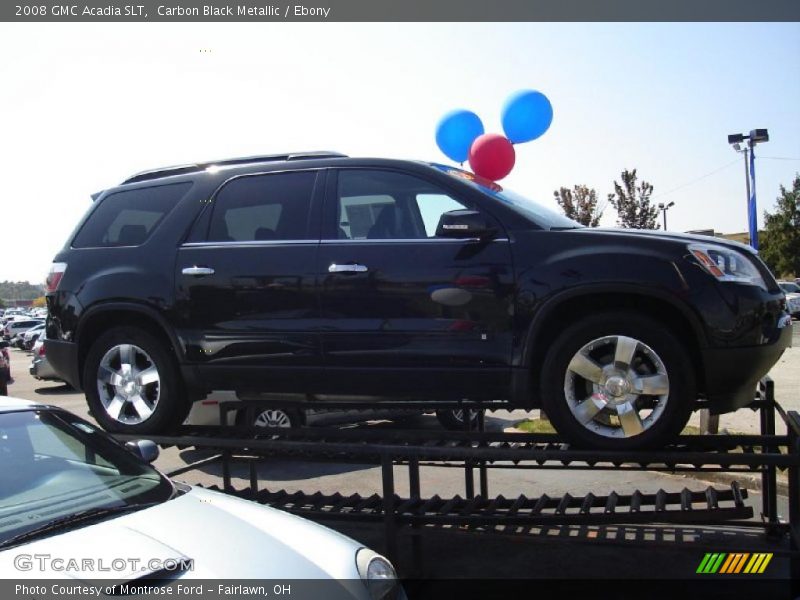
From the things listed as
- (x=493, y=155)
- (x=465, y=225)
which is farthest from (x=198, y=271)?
(x=493, y=155)

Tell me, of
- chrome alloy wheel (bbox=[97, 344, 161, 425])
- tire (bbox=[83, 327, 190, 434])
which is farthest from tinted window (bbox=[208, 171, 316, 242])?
chrome alloy wheel (bbox=[97, 344, 161, 425])

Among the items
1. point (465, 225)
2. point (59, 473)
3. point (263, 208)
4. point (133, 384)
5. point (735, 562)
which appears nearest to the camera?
point (59, 473)

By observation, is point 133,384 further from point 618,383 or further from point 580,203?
point 580,203

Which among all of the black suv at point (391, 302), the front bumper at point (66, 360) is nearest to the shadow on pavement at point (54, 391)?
the front bumper at point (66, 360)

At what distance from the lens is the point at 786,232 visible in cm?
4141

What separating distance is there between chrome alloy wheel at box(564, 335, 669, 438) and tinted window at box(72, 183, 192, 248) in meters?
2.93

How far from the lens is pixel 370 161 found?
450cm

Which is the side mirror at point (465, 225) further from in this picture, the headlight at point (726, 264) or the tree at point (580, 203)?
the tree at point (580, 203)

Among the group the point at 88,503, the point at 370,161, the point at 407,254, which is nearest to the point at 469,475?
the point at 407,254

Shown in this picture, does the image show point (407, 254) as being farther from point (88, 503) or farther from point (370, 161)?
point (88, 503)

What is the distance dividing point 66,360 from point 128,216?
111 cm

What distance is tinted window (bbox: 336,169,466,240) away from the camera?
4348 millimetres

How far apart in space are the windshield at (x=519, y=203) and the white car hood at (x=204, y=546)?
210cm

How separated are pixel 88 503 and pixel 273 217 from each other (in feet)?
6.90
